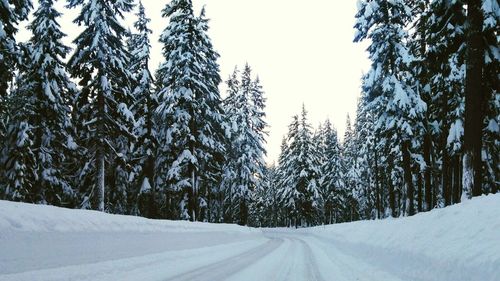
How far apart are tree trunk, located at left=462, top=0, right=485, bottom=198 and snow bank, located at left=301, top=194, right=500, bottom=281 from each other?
350cm

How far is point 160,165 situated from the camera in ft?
99.3

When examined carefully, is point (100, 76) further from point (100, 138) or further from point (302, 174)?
point (302, 174)

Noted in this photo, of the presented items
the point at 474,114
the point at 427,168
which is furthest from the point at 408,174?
the point at 474,114

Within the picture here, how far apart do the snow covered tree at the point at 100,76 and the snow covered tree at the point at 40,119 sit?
151 inches

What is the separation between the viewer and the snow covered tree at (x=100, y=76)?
2120 centimetres

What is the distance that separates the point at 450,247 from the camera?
6.79m

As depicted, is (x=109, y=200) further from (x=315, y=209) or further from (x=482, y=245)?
(x=315, y=209)

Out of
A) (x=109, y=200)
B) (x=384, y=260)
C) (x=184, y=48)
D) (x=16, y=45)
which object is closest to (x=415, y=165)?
(x=184, y=48)

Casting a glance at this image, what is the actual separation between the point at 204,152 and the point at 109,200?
831 cm

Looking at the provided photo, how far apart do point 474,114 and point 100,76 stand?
18.0 meters

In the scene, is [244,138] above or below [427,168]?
above

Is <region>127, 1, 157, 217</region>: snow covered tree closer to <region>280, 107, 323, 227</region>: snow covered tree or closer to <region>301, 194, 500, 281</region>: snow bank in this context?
<region>301, 194, 500, 281</region>: snow bank

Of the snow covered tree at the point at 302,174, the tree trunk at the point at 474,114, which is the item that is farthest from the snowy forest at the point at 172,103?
the snow covered tree at the point at 302,174

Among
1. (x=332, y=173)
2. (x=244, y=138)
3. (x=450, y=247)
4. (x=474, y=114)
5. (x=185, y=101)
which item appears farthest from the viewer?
(x=332, y=173)
